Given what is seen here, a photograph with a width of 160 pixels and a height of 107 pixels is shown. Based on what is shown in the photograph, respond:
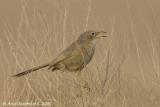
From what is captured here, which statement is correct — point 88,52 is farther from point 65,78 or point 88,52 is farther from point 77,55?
point 65,78

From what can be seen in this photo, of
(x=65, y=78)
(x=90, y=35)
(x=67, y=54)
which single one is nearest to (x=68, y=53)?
(x=67, y=54)

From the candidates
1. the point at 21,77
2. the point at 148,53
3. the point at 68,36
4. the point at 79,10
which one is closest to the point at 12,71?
the point at 21,77

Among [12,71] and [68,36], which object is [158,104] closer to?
[12,71]

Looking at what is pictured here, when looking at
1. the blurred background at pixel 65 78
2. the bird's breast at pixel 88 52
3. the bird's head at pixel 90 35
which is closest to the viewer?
the blurred background at pixel 65 78

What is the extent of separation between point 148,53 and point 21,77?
395cm

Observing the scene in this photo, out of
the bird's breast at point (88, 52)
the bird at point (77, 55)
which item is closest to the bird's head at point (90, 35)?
the bird at point (77, 55)

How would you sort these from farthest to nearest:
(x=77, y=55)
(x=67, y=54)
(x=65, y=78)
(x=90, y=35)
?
(x=90, y=35) < (x=77, y=55) < (x=67, y=54) < (x=65, y=78)

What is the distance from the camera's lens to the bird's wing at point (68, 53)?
26.9 feet

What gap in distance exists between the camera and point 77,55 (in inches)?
332

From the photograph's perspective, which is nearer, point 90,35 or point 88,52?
point 88,52

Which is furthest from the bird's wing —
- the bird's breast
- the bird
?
the bird's breast

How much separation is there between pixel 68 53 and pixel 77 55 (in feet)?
0.50

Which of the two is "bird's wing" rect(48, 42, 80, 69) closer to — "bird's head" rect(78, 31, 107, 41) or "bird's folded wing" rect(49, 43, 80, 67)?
"bird's folded wing" rect(49, 43, 80, 67)

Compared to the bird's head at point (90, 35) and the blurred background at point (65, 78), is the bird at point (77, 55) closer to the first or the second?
the bird's head at point (90, 35)
